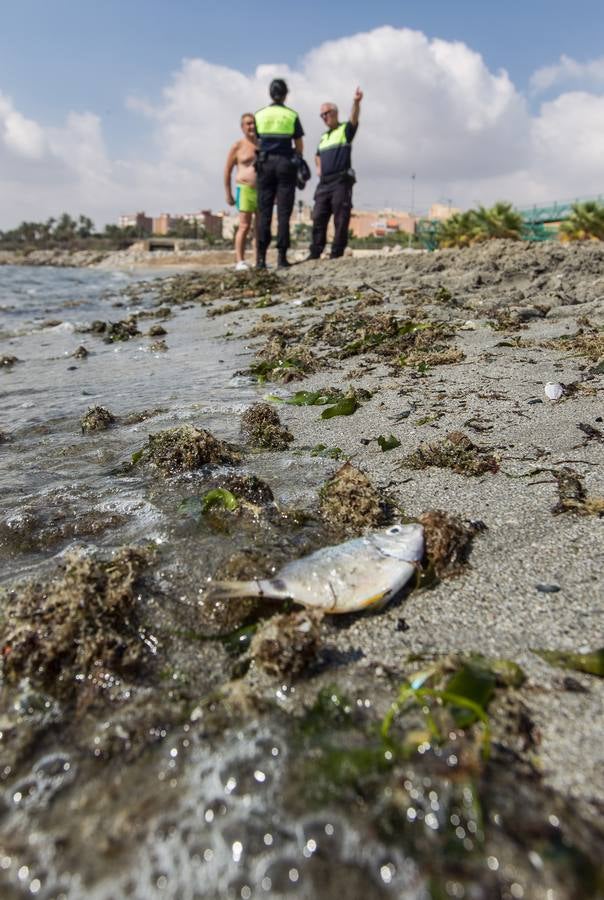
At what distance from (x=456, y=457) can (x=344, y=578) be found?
1154 millimetres

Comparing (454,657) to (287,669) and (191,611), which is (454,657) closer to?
(287,669)

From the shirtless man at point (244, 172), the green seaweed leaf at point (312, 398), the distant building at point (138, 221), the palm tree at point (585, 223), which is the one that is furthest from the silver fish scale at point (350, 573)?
the distant building at point (138, 221)

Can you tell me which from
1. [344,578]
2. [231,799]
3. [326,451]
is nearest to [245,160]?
Result: [326,451]

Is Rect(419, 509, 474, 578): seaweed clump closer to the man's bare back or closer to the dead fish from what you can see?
the dead fish

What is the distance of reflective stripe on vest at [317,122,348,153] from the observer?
10248 mm

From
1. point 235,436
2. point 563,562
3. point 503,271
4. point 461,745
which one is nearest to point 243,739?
point 461,745

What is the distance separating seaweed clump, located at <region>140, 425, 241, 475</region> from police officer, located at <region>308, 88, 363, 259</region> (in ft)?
30.1

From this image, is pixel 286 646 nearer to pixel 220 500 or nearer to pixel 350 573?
pixel 350 573

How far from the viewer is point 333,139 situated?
10.4 meters

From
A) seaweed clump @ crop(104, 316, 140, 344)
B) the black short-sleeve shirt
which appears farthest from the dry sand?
the black short-sleeve shirt

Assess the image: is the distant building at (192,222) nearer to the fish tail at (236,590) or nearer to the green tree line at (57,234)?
the green tree line at (57,234)

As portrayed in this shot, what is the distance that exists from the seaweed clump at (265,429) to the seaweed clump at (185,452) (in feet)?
0.94

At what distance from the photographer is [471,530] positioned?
205 cm

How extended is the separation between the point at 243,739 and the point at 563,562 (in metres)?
1.18
